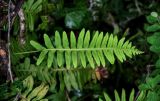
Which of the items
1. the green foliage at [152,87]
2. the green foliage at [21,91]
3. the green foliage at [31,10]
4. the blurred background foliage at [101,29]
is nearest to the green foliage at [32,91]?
the green foliage at [21,91]

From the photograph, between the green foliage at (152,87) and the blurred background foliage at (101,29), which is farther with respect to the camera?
the blurred background foliage at (101,29)

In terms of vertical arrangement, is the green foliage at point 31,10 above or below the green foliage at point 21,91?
above

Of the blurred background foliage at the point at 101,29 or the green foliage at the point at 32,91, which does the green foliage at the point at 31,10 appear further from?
the green foliage at the point at 32,91

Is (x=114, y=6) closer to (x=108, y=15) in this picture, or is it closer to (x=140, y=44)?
(x=108, y=15)

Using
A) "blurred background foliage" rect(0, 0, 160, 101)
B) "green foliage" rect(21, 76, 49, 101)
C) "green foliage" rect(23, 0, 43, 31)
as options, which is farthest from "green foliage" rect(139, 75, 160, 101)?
"green foliage" rect(23, 0, 43, 31)

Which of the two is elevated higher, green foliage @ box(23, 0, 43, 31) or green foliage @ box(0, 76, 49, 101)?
green foliage @ box(23, 0, 43, 31)

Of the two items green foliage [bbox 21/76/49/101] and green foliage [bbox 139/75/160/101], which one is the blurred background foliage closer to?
green foliage [bbox 139/75/160/101]

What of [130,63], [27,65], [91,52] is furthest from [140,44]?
[27,65]

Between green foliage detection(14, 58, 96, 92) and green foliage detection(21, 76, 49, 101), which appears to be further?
green foliage detection(14, 58, 96, 92)

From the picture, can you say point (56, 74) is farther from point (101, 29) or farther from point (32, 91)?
point (101, 29)
